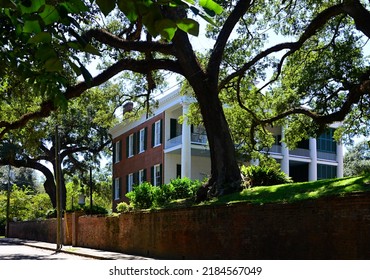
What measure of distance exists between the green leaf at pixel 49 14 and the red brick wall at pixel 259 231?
8.39 m

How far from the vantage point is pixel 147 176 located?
37.1 metres

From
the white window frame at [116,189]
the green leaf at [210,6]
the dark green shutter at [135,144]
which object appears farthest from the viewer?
the white window frame at [116,189]

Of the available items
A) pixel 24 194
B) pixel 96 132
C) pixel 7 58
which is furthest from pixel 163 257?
pixel 24 194

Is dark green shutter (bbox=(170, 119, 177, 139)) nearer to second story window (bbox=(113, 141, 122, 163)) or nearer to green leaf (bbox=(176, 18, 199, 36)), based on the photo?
second story window (bbox=(113, 141, 122, 163))

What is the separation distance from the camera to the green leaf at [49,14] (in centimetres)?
297

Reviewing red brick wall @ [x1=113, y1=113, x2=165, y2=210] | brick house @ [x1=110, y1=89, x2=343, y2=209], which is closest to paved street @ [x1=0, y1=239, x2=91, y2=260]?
brick house @ [x1=110, y1=89, x2=343, y2=209]

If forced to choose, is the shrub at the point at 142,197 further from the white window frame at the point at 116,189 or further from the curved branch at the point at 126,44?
the white window frame at the point at 116,189

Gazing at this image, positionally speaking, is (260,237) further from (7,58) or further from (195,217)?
(7,58)

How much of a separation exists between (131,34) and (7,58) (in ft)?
58.7

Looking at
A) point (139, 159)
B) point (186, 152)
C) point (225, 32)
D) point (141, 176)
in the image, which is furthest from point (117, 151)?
point (225, 32)

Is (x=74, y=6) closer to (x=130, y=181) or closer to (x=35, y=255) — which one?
(x=35, y=255)

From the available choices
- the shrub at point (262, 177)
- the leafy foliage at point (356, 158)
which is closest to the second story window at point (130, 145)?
the shrub at point (262, 177)

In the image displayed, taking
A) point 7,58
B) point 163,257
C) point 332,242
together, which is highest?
point 7,58

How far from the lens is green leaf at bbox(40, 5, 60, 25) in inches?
117
